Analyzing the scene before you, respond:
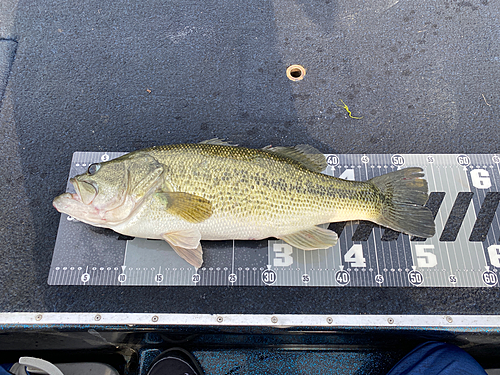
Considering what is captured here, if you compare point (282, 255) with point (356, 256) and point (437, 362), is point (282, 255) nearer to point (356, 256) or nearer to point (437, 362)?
point (356, 256)

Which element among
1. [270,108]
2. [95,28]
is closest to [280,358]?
[270,108]

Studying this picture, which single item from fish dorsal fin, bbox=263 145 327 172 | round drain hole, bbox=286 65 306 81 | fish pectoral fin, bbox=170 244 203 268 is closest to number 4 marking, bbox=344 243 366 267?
fish dorsal fin, bbox=263 145 327 172

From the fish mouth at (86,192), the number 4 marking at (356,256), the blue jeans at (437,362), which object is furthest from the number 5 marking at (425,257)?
the fish mouth at (86,192)

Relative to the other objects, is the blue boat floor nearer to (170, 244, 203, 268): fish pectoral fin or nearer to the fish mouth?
(170, 244, 203, 268): fish pectoral fin

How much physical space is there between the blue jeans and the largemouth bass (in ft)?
2.94

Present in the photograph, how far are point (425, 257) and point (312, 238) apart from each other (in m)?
1.05

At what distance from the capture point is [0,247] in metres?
2.79

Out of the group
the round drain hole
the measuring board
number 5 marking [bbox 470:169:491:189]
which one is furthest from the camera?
the round drain hole

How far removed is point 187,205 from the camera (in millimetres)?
2371

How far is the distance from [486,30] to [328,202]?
300 cm

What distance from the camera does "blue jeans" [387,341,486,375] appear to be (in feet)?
7.30

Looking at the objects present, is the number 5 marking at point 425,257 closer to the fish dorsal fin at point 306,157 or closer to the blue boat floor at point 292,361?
the blue boat floor at point 292,361

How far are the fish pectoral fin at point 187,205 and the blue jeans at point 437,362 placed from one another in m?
1.97

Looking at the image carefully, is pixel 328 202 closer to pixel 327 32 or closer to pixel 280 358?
pixel 280 358
